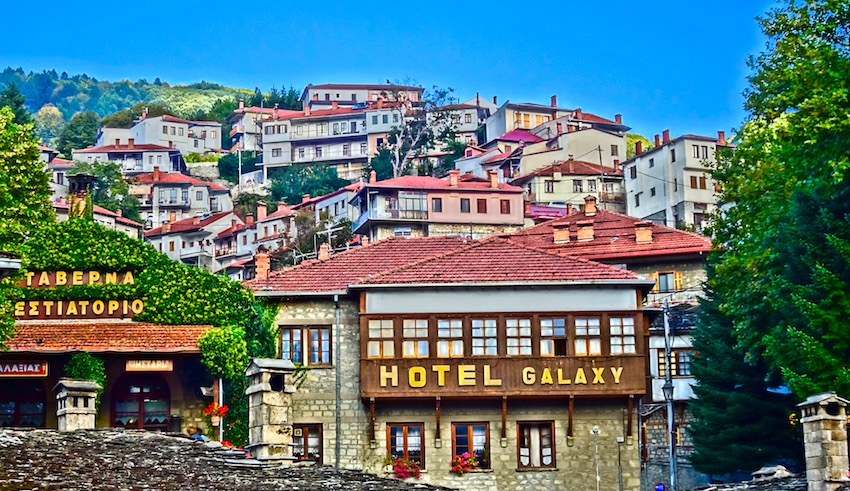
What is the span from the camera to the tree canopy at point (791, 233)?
33875mm

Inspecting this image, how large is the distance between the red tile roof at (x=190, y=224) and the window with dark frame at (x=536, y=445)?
89.1m

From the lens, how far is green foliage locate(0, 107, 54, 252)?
1496 inches

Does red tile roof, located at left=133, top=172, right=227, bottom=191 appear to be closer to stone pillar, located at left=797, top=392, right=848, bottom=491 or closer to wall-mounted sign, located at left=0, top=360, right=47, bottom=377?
wall-mounted sign, located at left=0, top=360, right=47, bottom=377

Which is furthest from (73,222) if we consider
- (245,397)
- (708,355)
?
(708,355)

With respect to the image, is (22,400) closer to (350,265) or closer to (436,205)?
(350,265)

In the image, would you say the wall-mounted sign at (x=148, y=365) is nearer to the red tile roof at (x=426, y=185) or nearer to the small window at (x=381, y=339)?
the small window at (x=381, y=339)

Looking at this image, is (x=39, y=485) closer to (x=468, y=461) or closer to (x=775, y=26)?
(x=468, y=461)

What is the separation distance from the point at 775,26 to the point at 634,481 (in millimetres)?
14575

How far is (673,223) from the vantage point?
101 metres

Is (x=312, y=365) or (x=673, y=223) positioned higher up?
(x=673, y=223)

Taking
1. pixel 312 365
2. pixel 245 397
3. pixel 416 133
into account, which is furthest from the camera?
pixel 416 133

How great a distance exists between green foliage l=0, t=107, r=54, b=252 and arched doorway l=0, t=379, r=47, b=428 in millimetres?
3747

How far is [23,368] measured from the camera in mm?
36375

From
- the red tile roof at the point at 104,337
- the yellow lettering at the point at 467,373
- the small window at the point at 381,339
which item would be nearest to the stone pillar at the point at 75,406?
the red tile roof at the point at 104,337
